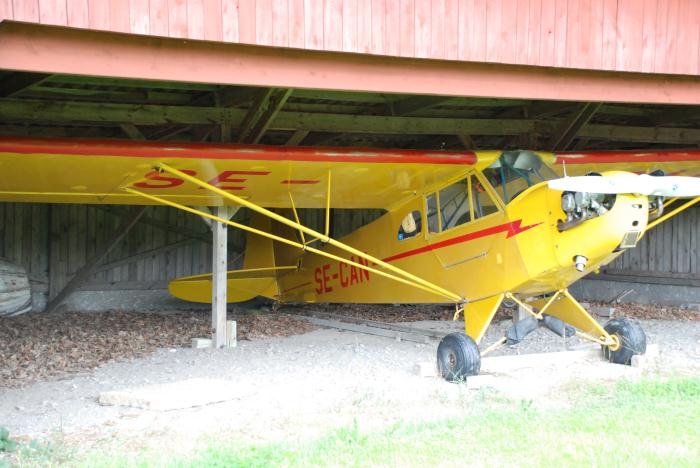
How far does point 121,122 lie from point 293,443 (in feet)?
19.1

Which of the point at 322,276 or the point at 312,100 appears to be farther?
the point at 322,276

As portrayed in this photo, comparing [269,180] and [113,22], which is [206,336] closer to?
[269,180]

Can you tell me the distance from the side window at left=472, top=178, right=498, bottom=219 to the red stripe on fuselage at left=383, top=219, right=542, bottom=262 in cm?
25

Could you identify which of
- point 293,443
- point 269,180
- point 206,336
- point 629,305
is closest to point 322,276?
point 206,336

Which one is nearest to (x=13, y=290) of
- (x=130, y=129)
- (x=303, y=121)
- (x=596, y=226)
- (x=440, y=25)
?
(x=130, y=129)

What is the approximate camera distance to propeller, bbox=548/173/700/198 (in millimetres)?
6246

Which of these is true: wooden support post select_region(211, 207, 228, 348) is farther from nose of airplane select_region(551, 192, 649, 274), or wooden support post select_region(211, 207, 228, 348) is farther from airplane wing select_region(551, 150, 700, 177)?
nose of airplane select_region(551, 192, 649, 274)

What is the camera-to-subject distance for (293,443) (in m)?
4.78

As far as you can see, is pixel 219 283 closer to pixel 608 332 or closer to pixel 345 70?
pixel 345 70

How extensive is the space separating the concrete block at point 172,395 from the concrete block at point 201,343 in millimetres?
2567

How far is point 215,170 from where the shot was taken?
786 centimetres

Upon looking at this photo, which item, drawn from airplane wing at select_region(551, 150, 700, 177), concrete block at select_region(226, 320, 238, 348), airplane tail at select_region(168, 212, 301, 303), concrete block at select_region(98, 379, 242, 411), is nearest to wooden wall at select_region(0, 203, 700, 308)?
airplane tail at select_region(168, 212, 301, 303)

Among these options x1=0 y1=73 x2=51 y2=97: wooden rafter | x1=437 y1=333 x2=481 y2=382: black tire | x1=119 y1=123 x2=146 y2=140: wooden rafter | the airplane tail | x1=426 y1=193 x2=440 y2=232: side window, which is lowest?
x1=437 y1=333 x2=481 y2=382: black tire

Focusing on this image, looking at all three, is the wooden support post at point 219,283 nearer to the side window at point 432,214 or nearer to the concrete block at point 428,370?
the side window at point 432,214
